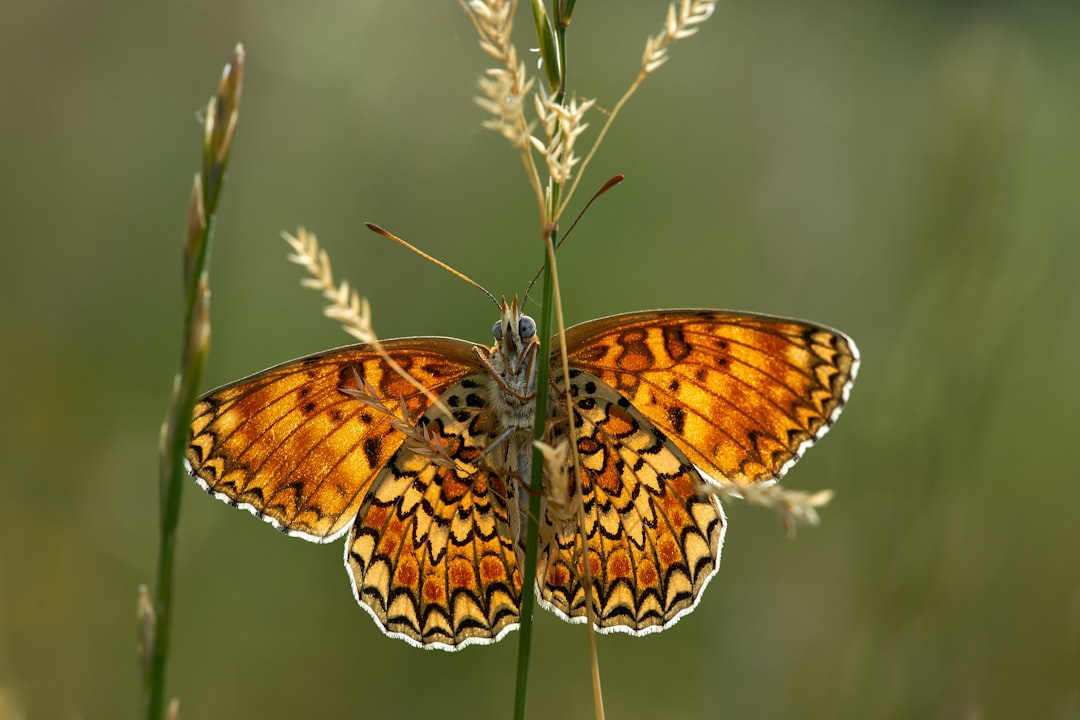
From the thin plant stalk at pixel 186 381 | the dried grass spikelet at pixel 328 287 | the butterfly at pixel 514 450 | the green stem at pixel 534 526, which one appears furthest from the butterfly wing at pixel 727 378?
the thin plant stalk at pixel 186 381

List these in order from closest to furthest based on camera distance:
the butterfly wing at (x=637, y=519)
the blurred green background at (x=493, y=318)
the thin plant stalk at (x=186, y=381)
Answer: the thin plant stalk at (x=186, y=381) → the butterfly wing at (x=637, y=519) → the blurred green background at (x=493, y=318)

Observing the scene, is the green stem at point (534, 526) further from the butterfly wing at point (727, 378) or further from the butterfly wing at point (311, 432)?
the butterfly wing at point (311, 432)

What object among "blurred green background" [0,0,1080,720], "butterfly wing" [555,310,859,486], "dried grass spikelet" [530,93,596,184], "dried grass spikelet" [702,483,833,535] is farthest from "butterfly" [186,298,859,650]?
"dried grass spikelet" [702,483,833,535]

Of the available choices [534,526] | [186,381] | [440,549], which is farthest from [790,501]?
[440,549]

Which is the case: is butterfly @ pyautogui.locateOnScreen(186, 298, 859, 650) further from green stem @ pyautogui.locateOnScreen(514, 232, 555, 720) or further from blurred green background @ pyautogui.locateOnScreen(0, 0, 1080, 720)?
green stem @ pyautogui.locateOnScreen(514, 232, 555, 720)

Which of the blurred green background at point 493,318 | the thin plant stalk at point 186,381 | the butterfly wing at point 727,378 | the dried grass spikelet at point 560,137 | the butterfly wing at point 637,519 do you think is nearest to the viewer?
the thin plant stalk at point 186,381

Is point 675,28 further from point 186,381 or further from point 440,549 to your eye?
point 440,549

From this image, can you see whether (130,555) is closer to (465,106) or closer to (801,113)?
(465,106)
